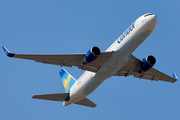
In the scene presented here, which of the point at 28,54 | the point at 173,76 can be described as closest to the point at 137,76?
the point at 173,76

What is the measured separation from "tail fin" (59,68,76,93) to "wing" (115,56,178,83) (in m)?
6.19

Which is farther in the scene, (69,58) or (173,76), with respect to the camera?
(173,76)

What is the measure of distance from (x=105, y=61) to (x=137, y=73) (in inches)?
292

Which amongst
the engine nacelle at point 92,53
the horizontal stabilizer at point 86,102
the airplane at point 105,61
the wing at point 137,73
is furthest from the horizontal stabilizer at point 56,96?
the engine nacelle at point 92,53

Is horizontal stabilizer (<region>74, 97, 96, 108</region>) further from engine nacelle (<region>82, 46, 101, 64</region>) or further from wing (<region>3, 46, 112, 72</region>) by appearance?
engine nacelle (<region>82, 46, 101, 64</region>)

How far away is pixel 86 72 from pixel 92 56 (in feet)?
16.5

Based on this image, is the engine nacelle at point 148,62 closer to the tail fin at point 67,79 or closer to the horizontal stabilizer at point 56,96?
the tail fin at point 67,79

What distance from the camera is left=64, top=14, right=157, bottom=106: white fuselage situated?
2909 centimetres

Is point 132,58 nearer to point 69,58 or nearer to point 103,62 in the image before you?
point 103,62

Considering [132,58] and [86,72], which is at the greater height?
[132,58]

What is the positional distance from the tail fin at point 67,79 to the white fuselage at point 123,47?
14.5ft

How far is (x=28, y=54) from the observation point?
29141 millimetres

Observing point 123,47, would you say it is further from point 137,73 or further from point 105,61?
point 137,73

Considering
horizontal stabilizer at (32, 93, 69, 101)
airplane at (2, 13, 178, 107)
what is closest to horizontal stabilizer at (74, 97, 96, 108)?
airplane at (2, 13, 178, 107)
